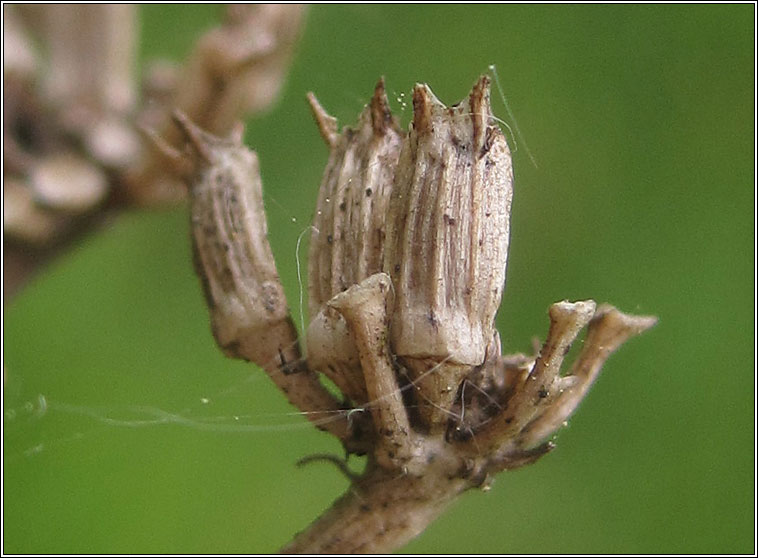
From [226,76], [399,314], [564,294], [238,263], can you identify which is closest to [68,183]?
[226,76]

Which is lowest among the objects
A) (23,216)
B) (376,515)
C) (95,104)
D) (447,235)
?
(376,515)

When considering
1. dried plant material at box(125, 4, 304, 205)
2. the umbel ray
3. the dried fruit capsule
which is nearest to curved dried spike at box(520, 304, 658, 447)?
the umbel ray

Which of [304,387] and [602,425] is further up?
[304,387]

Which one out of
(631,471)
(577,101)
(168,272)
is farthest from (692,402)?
(168,272)

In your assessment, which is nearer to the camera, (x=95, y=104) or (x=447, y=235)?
(x=447, y=235)

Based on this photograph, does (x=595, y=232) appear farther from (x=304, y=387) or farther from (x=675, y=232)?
(x=304, y=387)

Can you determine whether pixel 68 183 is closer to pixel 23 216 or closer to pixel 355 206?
pixel 23 216
